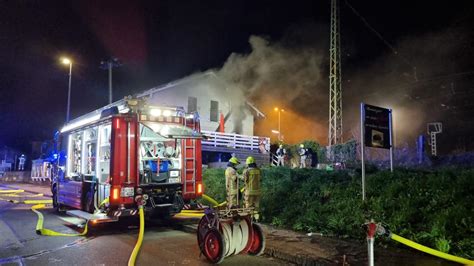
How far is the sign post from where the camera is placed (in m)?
8.84

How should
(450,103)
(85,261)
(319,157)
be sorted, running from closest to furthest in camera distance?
(85,261) → (319,157) → (450,103)

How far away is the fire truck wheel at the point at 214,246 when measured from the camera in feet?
19.4

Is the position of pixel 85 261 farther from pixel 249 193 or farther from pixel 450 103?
pixel 450 103

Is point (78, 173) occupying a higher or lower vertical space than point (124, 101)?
lower

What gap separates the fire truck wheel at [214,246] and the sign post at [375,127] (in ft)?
14.0

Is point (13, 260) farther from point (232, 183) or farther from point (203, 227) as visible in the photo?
point (232, 183)

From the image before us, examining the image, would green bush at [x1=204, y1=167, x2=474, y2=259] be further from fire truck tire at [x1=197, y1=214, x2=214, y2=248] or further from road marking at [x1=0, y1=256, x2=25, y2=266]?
road marking at [x1=0, y1=256, x2=25, y2=266]

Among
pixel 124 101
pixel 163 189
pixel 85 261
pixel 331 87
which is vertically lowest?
pixel 85 261

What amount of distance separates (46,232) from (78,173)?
2.47 meters

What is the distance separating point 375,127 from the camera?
9039mm

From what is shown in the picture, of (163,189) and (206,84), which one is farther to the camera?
(206,84)

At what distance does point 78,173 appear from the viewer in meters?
10.9

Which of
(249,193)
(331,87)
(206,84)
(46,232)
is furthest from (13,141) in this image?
(249,193)

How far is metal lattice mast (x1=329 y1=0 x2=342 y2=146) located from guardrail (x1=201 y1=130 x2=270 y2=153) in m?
4.23
